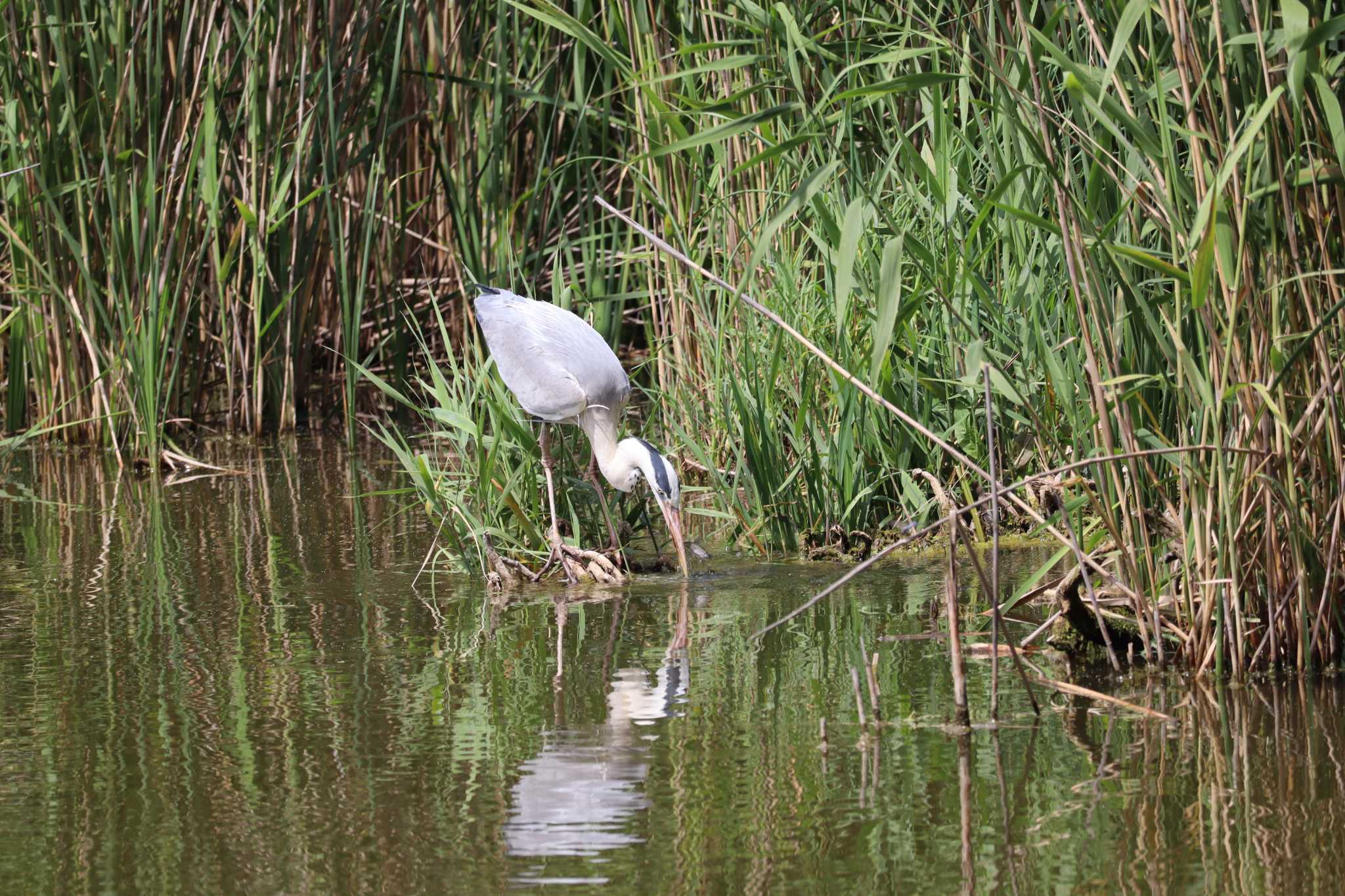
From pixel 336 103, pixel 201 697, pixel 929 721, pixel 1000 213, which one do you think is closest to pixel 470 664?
pixel 201 697

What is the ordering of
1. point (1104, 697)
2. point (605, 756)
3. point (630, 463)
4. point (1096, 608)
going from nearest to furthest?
1. point (605, 756)
2. point (1104, 697)
3. point (1096, 608)
4. point (630, 463)

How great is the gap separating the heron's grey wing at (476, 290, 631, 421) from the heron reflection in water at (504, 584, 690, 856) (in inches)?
54.7

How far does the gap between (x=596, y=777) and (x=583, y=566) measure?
5.71ft

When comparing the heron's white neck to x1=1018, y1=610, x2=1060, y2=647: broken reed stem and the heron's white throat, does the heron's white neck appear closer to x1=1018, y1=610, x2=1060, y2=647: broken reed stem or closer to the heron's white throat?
the heron's white throat

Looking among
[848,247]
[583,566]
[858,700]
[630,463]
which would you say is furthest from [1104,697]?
[630,463]

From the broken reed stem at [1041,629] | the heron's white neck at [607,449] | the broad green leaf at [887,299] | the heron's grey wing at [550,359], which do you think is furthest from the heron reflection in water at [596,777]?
the heron's grey wing at [550,359]

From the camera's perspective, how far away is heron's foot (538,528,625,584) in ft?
15.3

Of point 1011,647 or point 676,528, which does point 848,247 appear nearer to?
point 1011,647

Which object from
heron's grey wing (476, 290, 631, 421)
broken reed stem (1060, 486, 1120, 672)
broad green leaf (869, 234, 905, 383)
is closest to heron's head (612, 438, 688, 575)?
heron's grey wing (476, 290, 631, 421)

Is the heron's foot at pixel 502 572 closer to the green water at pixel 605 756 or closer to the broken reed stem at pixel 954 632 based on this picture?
the green water at pixel 605 756

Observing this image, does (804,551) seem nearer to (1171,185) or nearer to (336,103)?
(1171,185)

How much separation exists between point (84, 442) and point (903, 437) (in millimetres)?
3986

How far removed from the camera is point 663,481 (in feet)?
15.5

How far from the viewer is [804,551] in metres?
4.82
